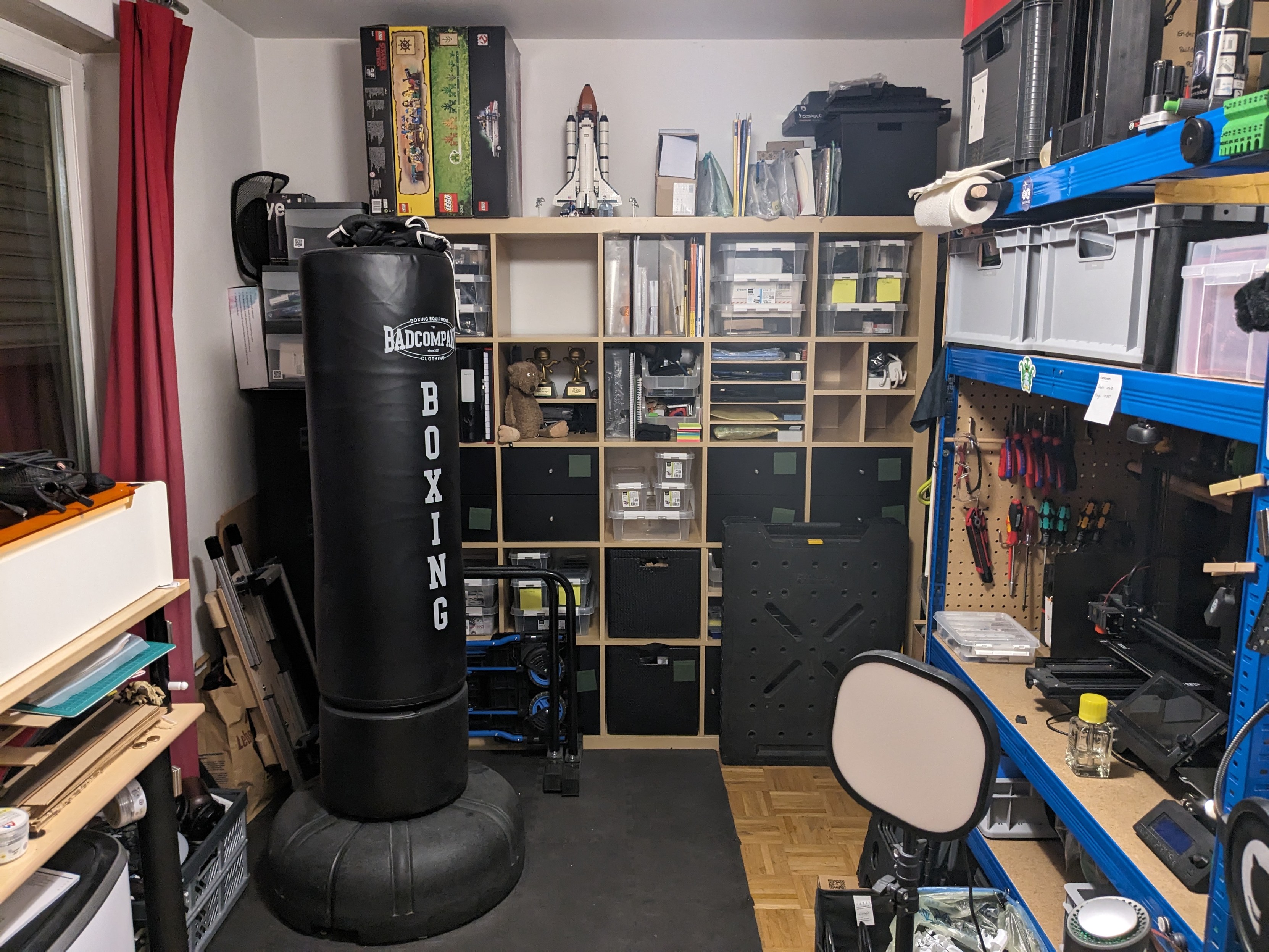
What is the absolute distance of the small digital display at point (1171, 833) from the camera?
4.66 ft

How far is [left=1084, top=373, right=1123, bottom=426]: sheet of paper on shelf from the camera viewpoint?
1498mm

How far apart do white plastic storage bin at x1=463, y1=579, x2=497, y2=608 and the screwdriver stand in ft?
5.63

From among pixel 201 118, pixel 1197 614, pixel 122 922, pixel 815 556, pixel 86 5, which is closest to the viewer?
pixel 122 922

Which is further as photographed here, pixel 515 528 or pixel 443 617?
pixel 515 528

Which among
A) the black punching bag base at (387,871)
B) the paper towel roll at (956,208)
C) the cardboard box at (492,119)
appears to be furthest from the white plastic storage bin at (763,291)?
the black punching bag base at (387,871)

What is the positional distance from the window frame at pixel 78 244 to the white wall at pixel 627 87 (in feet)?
3.29

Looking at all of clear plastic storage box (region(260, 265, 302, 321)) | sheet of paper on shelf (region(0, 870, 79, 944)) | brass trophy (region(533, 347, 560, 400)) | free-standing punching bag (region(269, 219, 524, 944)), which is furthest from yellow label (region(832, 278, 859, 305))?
sheet of paper on shelf (region(0, 870, 79, 944))

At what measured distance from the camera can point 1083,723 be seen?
1754mm

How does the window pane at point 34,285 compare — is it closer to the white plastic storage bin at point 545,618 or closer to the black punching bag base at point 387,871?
the black punching bag base at point 387,871

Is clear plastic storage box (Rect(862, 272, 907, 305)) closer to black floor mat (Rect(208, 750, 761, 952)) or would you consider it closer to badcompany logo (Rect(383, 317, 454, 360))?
badcompany logo (Rect(383, 317, 454, 360))

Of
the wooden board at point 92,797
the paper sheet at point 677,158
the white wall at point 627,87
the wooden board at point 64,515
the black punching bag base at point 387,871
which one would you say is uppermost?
the white wall at point 627,87

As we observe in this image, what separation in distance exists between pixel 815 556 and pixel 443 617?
139cm

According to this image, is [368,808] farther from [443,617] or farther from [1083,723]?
[1083,723]

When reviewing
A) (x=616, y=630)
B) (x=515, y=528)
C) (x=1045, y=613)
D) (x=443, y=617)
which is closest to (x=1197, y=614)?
(x=1045, y=613)
